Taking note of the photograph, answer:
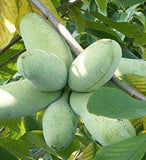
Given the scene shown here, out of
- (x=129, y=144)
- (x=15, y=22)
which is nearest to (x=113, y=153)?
(x=129, y=144)

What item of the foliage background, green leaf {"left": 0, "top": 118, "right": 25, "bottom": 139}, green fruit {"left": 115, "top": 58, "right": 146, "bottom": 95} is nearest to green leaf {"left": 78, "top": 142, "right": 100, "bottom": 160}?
the foliage background

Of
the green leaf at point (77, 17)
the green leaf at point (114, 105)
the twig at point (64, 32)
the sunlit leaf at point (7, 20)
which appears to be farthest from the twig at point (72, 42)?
the green leaf at point (77, 17)

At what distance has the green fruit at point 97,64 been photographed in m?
0.86

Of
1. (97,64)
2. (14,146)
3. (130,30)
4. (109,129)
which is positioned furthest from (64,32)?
(130,30)

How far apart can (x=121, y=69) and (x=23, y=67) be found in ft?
0.79

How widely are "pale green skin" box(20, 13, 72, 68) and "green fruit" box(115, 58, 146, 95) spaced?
4.7 inches

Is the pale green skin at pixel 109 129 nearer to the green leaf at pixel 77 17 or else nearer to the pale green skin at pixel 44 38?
the pale green skin at pixel 44 38

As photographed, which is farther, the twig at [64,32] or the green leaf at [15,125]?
the green leaf at [15,125]

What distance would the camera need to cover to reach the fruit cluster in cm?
84

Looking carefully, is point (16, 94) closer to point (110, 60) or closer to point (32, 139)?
point (110, 60)

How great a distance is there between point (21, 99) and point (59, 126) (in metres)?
0.10

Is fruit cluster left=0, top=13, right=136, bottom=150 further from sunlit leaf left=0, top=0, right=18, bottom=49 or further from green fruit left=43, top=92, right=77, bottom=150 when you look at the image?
sunlit leaf left=0, top=0, right=18, bottom=49

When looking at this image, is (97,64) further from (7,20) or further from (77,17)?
(77,17)

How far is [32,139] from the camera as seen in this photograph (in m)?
1.50
